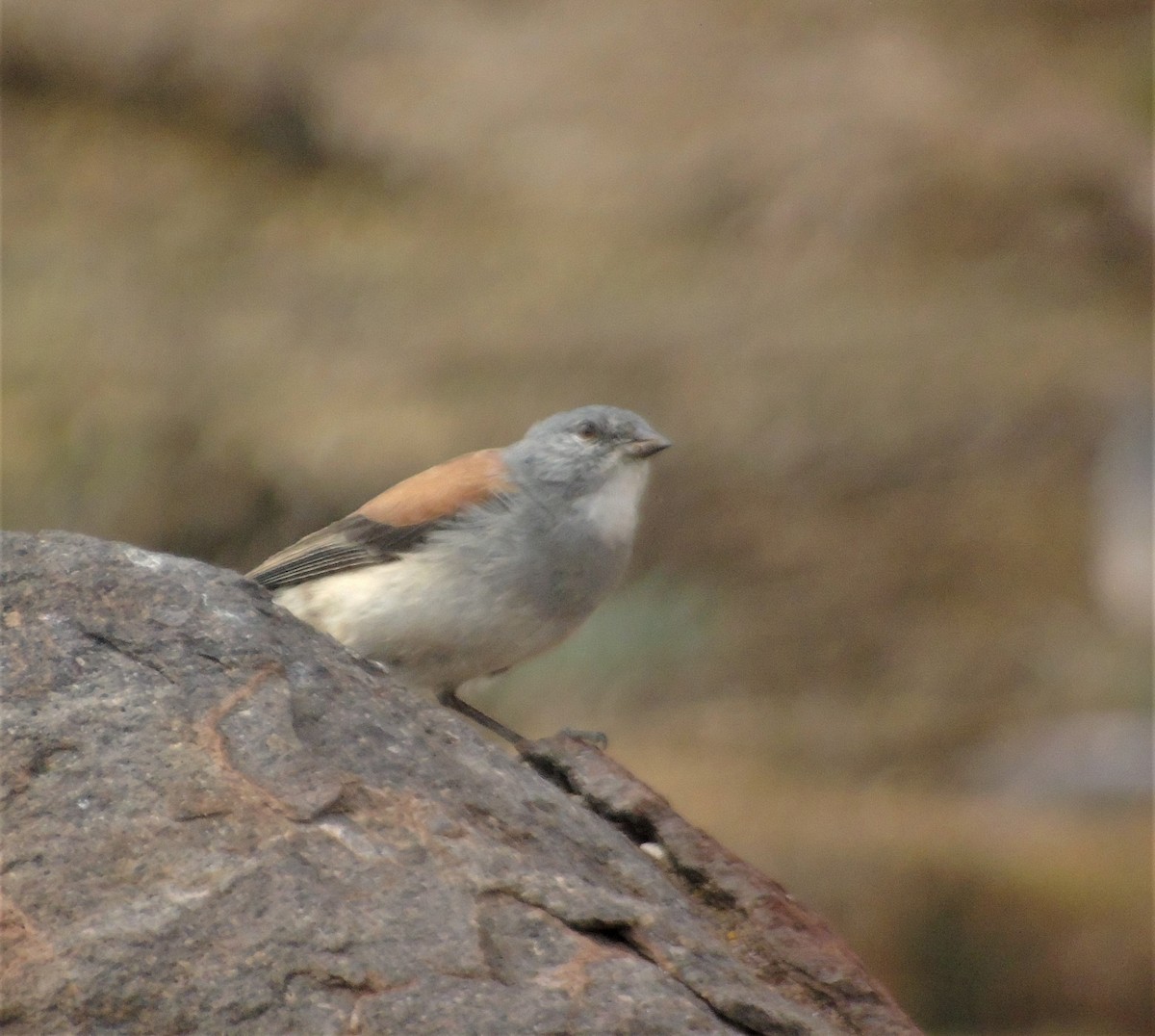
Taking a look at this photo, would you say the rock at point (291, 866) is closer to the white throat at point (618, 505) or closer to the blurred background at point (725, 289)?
the white throat at point (618, 505)

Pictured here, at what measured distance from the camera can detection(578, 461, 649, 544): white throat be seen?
5.36 metres

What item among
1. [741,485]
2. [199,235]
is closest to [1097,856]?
[741,485]

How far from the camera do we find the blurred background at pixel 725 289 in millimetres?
11844

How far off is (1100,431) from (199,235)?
24.7ft

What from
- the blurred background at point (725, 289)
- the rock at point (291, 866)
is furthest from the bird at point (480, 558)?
the blurred background at point (725, 289)

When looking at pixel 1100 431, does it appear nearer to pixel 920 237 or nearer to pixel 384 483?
pixel 920 237

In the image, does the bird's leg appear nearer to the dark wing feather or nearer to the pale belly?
the pale belly

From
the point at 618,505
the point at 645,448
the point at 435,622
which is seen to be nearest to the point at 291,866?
the point at 435,622

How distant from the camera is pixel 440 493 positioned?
211 inches

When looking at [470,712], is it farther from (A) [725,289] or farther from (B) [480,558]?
(A) [725,289]

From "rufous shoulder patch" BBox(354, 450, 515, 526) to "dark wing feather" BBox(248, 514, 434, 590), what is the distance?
3 cm

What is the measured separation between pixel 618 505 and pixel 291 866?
97.2 inches

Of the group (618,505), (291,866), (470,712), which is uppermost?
(618,505)

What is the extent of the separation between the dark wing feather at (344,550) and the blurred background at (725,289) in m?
5.58
